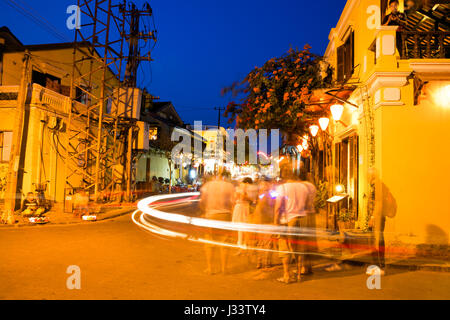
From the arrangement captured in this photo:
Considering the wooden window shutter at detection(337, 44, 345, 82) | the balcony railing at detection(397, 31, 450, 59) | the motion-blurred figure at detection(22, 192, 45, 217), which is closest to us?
the balcony railing at detection(397, 31, 450, 59)

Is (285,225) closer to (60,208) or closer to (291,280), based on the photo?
(291,280)

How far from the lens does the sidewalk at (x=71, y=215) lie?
14046mm

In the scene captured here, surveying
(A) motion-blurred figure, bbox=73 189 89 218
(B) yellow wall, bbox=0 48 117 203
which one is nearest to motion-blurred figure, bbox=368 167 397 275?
(A) motion-blurred figure, bbox=73 189 89 218

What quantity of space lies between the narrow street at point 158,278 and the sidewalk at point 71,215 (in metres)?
4.25

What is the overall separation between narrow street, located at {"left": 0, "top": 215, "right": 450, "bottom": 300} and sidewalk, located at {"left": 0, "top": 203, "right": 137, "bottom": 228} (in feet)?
13.9

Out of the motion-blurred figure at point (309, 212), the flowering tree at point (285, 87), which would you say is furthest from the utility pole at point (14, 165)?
the motion-blurred figure at point (309, 212)

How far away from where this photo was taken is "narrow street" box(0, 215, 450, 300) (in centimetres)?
576

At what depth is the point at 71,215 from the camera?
53.9ft

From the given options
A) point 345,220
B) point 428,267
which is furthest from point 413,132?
point 428,267

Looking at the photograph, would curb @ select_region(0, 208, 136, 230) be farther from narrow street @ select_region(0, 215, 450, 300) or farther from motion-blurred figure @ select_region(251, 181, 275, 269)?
motion-blurred figure @ select_region(251, 181, 275, 269)

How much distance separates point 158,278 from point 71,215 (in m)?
11.3
